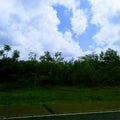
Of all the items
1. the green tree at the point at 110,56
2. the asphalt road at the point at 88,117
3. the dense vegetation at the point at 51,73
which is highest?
the green tree at the point at 110,56

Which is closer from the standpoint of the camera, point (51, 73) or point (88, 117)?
point (88, 117)

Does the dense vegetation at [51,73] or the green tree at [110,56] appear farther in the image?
the green tree at [110,56]

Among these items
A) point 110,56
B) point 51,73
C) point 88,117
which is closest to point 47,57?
point 51,73

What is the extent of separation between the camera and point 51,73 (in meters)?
27.1

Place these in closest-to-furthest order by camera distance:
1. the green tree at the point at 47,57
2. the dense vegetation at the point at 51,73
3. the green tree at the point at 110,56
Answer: the dense vegetation at the point at 51,73, the green tree at the point at 47,57, the green tree at the point at 110,56

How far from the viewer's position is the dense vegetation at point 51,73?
26688mm

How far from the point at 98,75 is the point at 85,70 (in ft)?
3.52

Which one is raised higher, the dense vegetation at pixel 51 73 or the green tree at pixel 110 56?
the green tree at pixel 110 56

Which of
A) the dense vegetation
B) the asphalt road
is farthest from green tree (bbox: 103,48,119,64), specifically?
the asphalt road

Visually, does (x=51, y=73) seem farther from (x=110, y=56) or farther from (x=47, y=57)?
(x=110, y=56)

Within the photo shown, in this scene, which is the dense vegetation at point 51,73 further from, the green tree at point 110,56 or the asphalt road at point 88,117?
the asphalt road at point 88,117

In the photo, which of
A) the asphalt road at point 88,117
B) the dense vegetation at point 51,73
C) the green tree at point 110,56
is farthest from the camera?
the green tree at point 110,56

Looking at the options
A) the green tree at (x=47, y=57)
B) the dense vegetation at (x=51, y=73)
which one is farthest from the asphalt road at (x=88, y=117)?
the green tree at (x=47, y=57)

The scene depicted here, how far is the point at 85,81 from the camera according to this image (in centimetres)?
2681
